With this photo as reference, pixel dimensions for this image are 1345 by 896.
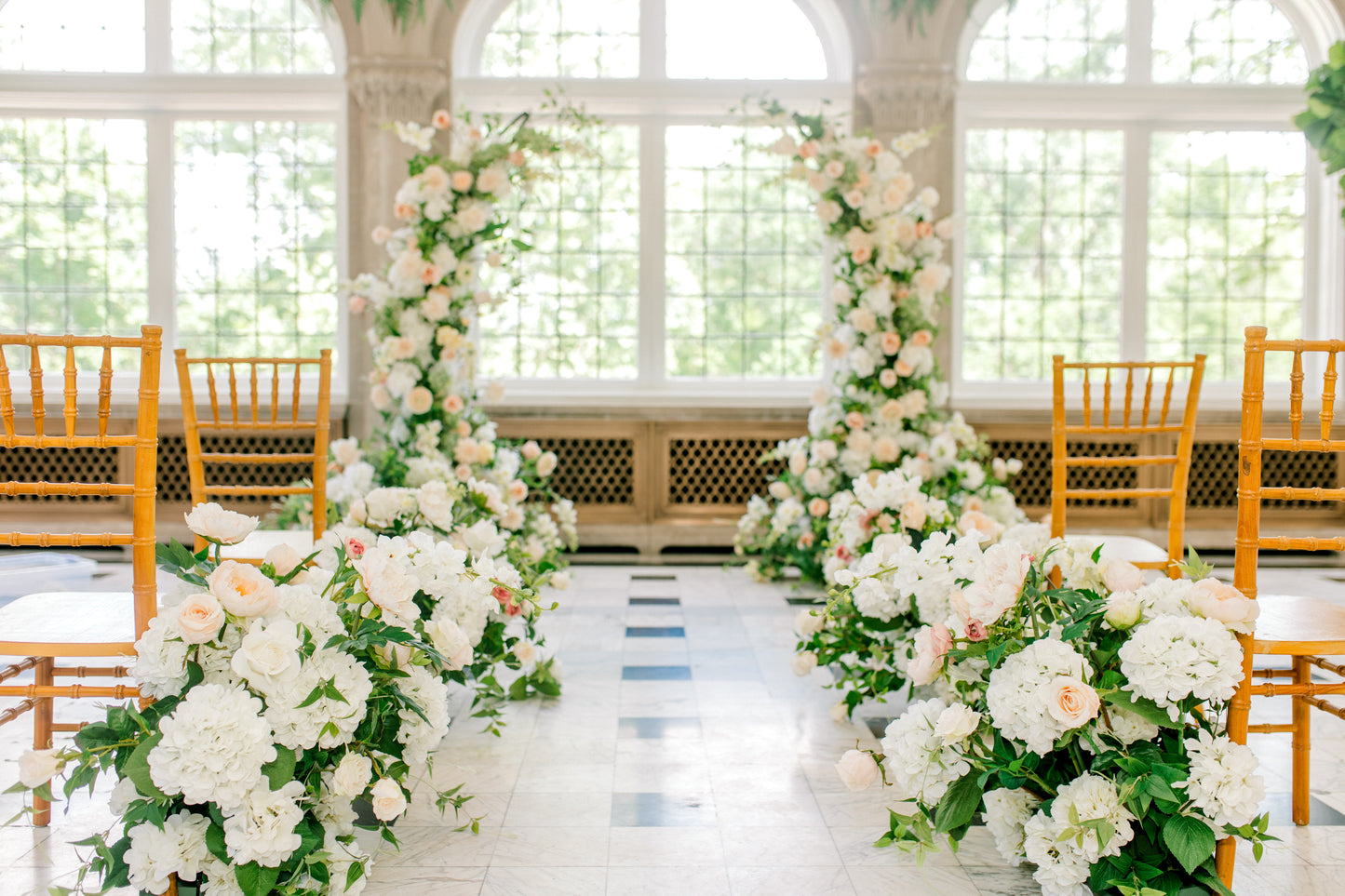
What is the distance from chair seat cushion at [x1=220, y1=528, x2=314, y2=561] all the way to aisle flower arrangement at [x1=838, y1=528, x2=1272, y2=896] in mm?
1727

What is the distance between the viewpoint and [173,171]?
218 inches

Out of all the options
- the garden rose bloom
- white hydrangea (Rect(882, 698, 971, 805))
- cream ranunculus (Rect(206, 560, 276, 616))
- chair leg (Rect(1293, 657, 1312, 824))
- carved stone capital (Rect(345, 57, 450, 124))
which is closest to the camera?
cream ranunculus (Rect(206, 560, 276, 616))

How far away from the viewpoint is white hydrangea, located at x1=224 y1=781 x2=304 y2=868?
1.55 m

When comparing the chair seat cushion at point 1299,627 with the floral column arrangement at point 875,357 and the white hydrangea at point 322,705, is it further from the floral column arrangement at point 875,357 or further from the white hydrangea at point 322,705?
the floral column arrangement at point 875,357

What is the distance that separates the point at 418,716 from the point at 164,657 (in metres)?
0.43

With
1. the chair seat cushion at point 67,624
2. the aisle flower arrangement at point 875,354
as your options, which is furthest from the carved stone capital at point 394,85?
the chair seat cushion at point 67,624

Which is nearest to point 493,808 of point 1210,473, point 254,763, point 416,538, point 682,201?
point 416,538

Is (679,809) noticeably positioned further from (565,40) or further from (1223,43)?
(1223,43)

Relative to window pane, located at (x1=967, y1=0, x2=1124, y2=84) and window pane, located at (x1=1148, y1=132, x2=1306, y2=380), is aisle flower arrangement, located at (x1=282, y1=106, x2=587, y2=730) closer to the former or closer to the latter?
window pane, located at (x1=967, y1=0, x2=1124, y2=84)

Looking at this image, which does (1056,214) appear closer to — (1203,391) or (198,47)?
(1203,391)

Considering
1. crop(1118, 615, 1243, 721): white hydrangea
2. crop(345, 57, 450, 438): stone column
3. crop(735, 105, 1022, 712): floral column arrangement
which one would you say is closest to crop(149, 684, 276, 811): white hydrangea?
crop(1118, 615, 1243, 721): white hydrangea

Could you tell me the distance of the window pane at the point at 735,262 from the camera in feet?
18.4

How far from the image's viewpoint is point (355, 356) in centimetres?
542

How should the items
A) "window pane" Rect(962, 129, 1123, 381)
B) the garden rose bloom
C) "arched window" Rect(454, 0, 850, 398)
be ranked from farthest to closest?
"window pane" Rect(962, 129, 1123, 381), "arched window" Rect(454, 0, 850, 398), the garden rose bloom
